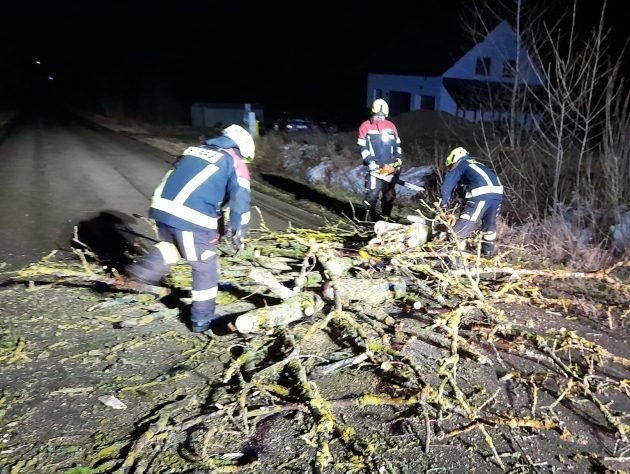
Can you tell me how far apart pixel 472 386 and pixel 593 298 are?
2.45m

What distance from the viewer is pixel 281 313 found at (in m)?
3.91

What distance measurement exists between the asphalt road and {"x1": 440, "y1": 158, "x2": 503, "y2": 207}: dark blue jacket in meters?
2.33

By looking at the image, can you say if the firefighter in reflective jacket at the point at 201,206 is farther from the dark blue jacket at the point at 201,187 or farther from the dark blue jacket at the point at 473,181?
the dark blue jacket at the point at 473,181

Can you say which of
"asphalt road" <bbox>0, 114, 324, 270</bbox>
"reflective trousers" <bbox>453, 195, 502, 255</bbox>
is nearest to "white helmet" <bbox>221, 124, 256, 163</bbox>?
"reflective trousers" <bbox>453, 195, 502, 255</bbox>

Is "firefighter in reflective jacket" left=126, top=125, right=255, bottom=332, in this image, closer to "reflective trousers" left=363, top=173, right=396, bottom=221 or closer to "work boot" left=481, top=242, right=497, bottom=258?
"work boot" left=481, top=242, right=497, bottom=258

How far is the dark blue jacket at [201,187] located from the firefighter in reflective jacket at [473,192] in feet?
8.55

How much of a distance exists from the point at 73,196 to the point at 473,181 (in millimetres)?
6573

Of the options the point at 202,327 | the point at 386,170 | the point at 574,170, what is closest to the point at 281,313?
the point at 202,327

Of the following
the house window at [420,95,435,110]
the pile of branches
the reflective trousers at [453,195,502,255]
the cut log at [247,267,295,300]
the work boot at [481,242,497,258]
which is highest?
the house window at [420,95,435,110]

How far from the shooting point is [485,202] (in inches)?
221

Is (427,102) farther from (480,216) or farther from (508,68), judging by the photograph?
(480,216)

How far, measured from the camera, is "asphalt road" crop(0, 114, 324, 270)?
6.40 metres

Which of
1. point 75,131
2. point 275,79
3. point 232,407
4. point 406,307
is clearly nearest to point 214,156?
point 232,407

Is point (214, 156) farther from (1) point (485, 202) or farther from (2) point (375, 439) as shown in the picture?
(1) point (485, 202)
